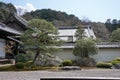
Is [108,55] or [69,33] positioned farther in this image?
[69,33]

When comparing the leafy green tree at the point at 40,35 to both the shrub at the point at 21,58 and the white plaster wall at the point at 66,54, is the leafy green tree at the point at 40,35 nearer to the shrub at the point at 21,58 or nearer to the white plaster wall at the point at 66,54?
the shrub at the point at 21,58

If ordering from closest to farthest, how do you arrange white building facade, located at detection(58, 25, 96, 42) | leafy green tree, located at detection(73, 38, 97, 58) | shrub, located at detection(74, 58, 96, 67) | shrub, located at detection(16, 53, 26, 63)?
shrub, located at detection(16, 53, 26, 63) → shrub, located at detection(74, 58, 96, 67) → leafy green tree, located at detection(73, 38, 97, 58) → white building facade, located at detection(58, 25, 96, 42)

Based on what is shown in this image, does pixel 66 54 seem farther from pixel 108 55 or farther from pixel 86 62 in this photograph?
pixel 86 62

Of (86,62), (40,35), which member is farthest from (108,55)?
(40,35)

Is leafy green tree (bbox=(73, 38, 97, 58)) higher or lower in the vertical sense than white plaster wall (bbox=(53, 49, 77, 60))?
higher

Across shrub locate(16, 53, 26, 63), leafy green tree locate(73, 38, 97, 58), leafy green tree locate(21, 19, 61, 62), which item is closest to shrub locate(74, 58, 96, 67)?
leafy green tree locate(73, 38, 97, 58)

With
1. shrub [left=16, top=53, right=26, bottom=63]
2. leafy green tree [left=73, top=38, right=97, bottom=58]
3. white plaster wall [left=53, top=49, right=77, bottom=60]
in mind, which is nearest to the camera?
shrub [left=16, top=53, right=26, bottom=63]

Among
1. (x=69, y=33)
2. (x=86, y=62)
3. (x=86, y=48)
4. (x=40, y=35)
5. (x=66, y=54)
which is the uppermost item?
(x=69, y=33)

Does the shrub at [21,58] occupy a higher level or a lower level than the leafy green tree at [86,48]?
lower

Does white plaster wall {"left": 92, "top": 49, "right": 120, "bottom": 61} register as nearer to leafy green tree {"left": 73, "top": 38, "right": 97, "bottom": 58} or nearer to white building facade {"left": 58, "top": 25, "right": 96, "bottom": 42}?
leafy green tree {"left": 73, "top": 38, "right": 97, "bottom": 58}

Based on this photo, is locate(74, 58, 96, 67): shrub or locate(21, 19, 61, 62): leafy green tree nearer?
locate(21, 19, 61, 62): leafy green tree

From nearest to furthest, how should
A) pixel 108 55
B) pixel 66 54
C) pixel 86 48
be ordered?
pixel 86 48 < pixel 108 55 < pixel 66 54

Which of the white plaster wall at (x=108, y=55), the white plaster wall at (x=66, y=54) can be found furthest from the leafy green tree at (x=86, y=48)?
the white plaster wall at (x=66, y=54)

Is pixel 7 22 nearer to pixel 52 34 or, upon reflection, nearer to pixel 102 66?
pixel 52 34
